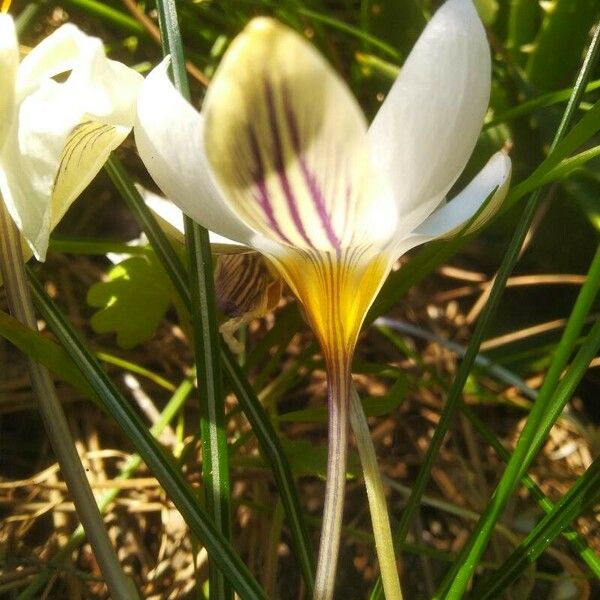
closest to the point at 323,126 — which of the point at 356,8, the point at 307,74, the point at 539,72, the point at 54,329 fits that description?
the point at 307,74

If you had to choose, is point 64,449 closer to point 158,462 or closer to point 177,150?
point 158,462

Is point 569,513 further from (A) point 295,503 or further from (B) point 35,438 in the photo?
(B) point 35,438

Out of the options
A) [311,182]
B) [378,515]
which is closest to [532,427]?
[378,515]

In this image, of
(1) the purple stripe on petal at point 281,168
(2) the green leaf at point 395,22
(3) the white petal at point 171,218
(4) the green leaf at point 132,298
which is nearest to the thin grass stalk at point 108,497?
(4) the green leaf at point 132,298

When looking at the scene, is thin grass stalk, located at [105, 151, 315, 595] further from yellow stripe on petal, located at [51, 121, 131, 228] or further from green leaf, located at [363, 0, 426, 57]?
green leaf, located at [363, 0, 426, 57]

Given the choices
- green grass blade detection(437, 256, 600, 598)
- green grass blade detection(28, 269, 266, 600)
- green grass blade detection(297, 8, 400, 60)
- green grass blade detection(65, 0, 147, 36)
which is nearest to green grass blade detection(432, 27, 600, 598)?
green grass blade detection(437, 256, 600, 598)

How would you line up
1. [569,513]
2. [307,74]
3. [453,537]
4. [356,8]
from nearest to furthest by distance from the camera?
[307,74]
[569,513]
[453,537]
[356,8]

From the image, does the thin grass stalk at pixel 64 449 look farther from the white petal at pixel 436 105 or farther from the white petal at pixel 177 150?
the white petal at pixel 436 105
